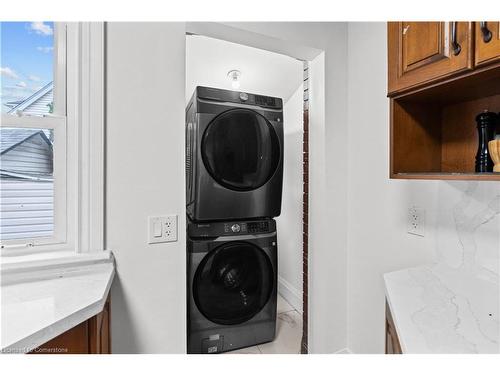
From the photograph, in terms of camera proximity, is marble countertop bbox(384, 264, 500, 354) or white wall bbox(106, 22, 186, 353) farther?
white wall bbox(106, 22, 186, 353)

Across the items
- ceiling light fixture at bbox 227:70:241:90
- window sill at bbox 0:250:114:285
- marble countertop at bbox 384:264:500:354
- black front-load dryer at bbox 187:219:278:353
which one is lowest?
black front-load dryer at bbox 187:219:278:353

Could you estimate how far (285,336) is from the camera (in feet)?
7.46

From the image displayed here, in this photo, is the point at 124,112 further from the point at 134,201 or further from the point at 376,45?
the point at 376,45

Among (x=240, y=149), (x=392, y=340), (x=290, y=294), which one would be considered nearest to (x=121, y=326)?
(x=392, y=340)

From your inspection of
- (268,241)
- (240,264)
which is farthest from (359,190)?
(240,264)

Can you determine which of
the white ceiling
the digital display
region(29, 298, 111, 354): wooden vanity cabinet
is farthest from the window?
the white ceiling

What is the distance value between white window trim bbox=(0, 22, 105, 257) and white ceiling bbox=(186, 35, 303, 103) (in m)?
1.18

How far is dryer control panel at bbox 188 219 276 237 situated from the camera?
1.90 metres

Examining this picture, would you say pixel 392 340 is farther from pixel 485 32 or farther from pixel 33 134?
pixel 33 134

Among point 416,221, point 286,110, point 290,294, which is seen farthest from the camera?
point 286,110

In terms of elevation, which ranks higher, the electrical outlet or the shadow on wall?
the electrical outlet

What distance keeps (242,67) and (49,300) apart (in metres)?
2.31

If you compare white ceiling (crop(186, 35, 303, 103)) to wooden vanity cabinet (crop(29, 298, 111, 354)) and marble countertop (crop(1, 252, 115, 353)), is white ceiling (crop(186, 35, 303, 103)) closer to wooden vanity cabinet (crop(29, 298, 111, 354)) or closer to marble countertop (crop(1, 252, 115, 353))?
marble countertop (crop(1, 252, 115, 353))

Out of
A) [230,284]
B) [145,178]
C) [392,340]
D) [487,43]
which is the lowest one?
[230,284]
